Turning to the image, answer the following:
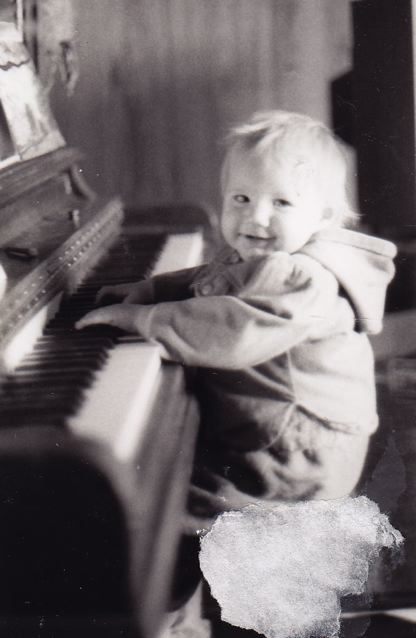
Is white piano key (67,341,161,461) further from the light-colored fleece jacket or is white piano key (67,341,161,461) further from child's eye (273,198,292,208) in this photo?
→ child's eye (273,198,292,208)

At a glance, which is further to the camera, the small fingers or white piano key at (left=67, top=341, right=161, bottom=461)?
the small fingers

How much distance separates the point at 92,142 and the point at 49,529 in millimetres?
463

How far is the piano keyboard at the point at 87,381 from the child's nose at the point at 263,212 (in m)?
0.18

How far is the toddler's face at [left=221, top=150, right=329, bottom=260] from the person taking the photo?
76 cm

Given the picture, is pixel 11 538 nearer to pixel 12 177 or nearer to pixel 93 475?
pixel 93 475

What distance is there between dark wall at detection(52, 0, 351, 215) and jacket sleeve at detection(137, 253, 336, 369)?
0.43ft

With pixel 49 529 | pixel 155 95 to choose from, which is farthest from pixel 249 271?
pixel 49 529

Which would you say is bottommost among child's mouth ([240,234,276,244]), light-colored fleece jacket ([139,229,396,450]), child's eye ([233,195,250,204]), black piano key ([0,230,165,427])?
light-colored fleece jacket ([139,229,396,450])

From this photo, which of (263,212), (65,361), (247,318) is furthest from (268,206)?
(65,361)

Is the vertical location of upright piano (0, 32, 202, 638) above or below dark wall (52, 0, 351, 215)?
below

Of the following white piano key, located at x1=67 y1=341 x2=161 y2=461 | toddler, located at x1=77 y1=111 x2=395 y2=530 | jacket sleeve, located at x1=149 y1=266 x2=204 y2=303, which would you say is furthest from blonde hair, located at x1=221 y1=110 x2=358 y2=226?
white piano key, located at x1=67 y1=341 x2=161 y2=461

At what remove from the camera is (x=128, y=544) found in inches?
24.7

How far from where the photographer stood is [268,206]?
30.4 inches

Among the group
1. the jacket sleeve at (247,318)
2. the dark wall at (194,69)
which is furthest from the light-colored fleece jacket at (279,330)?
the dark wall at (194,69)
